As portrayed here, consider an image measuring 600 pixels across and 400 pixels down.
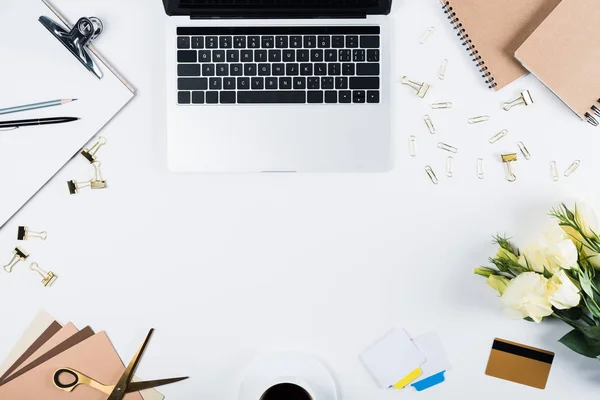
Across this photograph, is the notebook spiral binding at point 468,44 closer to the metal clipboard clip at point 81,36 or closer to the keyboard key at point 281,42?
the keyboard key at point 281,42

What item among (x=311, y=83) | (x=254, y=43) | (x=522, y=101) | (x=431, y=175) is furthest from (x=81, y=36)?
(x=522, y=101)

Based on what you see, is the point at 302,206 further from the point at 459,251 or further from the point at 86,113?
the point at 86,113

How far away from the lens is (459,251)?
880mm

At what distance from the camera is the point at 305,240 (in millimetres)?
886

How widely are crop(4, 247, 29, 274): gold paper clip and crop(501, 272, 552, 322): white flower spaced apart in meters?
0.80

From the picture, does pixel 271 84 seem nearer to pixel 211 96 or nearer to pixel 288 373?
pixel 211 96

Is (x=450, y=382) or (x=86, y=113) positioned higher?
(x=86, y=113)

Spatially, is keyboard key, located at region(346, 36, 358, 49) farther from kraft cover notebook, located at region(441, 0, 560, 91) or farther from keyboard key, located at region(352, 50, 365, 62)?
kraft cover notebook, located at region(441, 0, 560, 91)

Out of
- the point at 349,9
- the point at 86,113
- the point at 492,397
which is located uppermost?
the point at 349,9

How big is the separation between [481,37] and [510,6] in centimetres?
7

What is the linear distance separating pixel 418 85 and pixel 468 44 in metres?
0.11

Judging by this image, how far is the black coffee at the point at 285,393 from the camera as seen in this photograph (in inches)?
31.5

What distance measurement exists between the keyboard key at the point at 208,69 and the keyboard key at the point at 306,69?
0.47 ft

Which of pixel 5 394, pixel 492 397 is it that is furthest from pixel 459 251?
pixel 5 394
